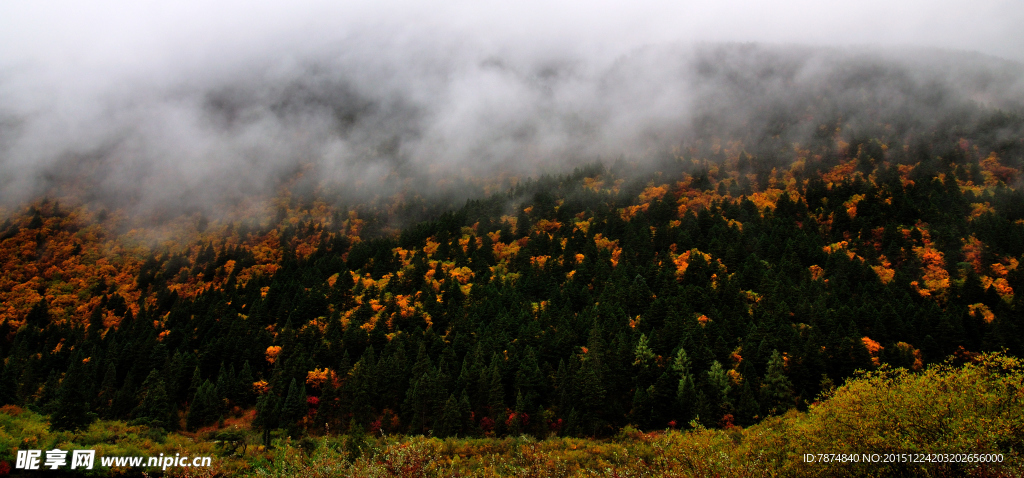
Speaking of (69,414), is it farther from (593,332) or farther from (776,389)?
(776,389)

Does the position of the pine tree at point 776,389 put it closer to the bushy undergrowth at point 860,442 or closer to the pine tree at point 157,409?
the bushy undergrowth at point 860,442

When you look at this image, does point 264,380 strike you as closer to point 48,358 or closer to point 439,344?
point 439,344

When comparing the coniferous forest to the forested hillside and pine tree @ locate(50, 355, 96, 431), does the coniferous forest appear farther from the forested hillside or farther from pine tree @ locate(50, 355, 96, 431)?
the forested hillside

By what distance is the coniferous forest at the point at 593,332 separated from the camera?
123 feet

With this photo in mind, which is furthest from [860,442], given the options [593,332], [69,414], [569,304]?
[569,304]

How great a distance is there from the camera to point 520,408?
72062mm

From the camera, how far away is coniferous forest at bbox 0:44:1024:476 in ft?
123

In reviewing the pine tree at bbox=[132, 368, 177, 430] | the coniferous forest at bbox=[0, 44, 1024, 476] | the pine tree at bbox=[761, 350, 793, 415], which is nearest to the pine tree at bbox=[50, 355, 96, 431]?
the coniferous forest at bbox=[0, 44, 1024, 476]

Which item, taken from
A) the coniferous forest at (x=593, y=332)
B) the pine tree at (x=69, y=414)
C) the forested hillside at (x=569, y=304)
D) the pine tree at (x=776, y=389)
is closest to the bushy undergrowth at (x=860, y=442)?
the coniferous forest at (x=593, y=332)

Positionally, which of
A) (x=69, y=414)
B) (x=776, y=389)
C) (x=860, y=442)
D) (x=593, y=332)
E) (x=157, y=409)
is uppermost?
(x=860, y=442)

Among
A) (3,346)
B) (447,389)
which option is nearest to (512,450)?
(447,389)

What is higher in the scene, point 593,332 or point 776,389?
point 776,389

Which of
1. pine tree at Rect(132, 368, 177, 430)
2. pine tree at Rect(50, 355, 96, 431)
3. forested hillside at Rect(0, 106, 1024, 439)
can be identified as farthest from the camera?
forested hillside at Rect(0, 106, 1024, 439)

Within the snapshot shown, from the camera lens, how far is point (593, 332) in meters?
84.5
